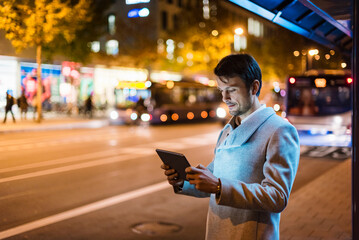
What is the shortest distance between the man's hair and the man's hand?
594mm

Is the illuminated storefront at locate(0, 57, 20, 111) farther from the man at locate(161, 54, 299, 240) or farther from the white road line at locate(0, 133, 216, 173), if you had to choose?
the white road line at locate(0, 133, 216, 173)

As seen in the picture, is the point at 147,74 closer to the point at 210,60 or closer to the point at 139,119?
the point at 210,60

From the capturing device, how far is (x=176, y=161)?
233 cm

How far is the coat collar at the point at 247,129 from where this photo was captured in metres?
2.33

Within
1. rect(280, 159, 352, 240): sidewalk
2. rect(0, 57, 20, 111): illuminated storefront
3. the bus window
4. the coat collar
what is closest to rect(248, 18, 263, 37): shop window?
the bus window

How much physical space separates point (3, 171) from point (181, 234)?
8.93ft

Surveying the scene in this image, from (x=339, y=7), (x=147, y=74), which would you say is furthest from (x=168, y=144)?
(x=147, y=74)

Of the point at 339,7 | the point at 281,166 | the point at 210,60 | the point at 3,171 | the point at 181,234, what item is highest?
the point at 210,60

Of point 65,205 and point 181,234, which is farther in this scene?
point 65,205

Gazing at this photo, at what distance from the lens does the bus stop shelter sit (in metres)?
4.12

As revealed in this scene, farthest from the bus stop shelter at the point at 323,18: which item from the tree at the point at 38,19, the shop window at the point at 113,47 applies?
the shop window at the point at 113,47

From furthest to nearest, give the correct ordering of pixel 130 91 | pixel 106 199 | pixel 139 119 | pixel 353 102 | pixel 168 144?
1. pixel 130 91
2. pixel 139 119
3. pixel 168 144
4. pixel 106 199
5. pixel 353 102

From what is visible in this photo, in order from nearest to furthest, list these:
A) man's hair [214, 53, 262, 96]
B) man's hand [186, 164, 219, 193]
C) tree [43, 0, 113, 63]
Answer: man's hand [186, 164, 219, 193]
man's hair [214, 53, 262, 96]
tree [43, 0, 113, 63]

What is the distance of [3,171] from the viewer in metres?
4.31
